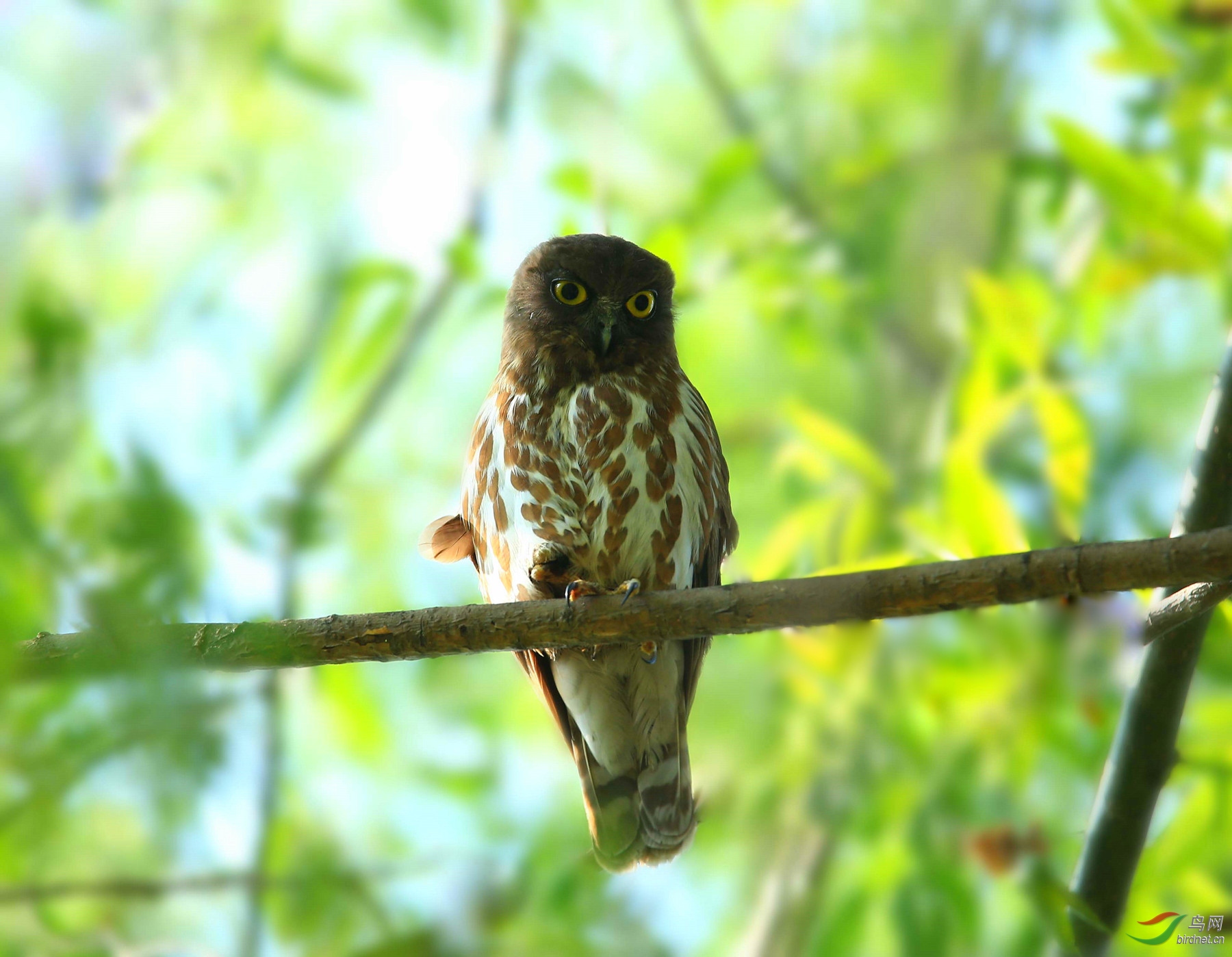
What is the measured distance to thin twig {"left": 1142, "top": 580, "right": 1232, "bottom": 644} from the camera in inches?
63.4

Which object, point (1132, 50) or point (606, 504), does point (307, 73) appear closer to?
point (606, 504)

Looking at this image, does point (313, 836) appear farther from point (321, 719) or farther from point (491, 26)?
point (491, 26)

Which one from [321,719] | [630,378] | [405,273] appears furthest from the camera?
[321,719]

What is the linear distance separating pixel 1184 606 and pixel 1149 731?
515mm

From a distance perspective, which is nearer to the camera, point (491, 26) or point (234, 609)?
point (234, 609)

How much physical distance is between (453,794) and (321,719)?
1.99ft

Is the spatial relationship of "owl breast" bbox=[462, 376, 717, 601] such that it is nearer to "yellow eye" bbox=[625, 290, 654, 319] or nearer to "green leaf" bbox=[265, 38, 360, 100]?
"yellow eye" bbox=[625, 290, 654, 319]

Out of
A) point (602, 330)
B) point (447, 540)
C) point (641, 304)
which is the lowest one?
point (447, 540)

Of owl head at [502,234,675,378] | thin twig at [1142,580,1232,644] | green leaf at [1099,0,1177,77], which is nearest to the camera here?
thin twig at [1142,580,1232,644]

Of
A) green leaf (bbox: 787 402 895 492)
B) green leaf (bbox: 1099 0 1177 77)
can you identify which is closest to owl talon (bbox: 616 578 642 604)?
green leaf (bbox: 787 402 895 492)

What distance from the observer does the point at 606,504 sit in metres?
2.88

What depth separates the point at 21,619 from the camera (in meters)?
0.85

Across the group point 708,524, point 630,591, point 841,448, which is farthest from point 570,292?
point 630,591

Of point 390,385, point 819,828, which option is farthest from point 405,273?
point 819,828
